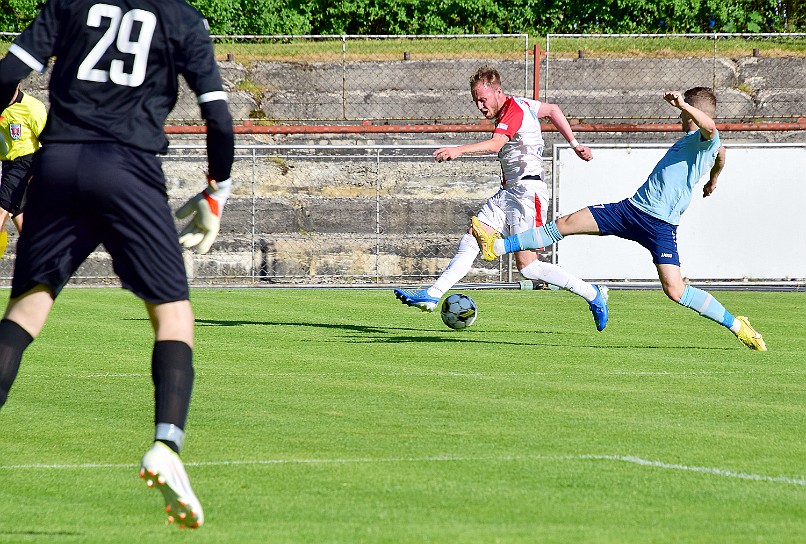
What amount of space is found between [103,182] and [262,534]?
130 centimetres

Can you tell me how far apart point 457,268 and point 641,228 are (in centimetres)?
224

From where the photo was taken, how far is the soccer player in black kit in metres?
4.49

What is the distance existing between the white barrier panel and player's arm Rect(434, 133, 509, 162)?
29.7 ft

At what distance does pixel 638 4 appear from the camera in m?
36.3

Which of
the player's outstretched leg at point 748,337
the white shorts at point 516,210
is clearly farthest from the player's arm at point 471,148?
the player's outstretched leg at point 748,337

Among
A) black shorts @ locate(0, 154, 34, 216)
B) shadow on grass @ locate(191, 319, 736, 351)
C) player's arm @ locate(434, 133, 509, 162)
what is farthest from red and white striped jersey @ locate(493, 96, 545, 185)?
black shorts @ locate(0, 154, 34, 216)

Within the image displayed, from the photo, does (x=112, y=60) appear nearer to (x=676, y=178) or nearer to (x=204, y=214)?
(x=204, y=214)

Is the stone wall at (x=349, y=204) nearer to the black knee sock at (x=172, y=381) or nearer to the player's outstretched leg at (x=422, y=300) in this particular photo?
the player's outstretched leg at (x=422, y=300)

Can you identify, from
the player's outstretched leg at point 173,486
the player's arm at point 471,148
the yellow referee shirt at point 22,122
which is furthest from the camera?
the yellow referee shirt at point 22,122

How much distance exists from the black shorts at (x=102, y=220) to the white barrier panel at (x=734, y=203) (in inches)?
670

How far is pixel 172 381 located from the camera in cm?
451

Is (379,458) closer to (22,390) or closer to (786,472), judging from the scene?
(786,472)

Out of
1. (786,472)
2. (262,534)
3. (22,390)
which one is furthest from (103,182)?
(22,390)

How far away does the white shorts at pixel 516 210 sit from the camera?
13.0 metres
